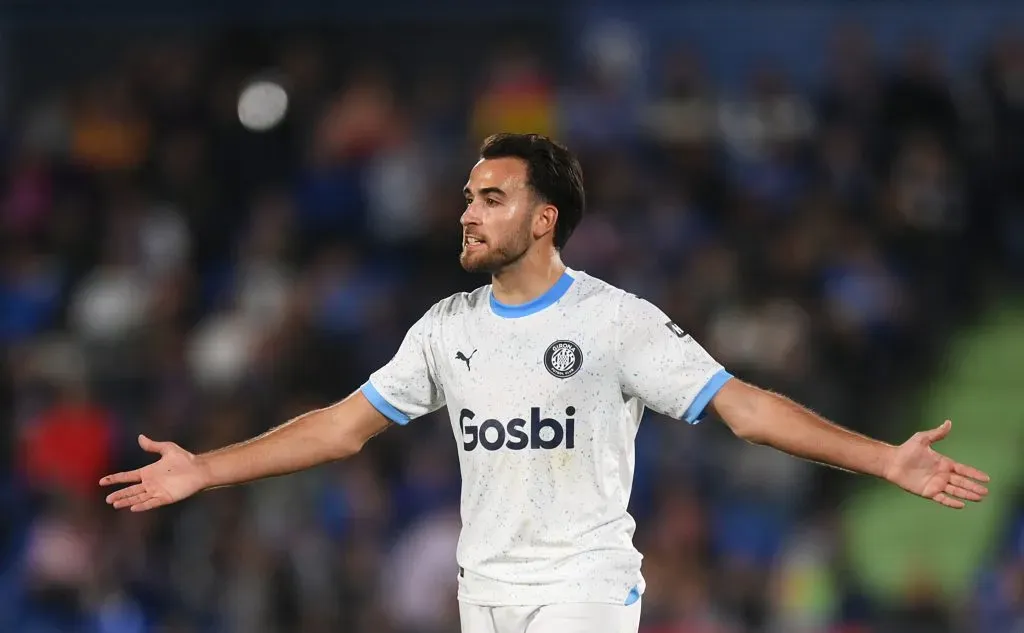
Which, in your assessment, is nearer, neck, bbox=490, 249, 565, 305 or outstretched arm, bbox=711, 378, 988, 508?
outstretched arm, bbox=711, 378, 988, 508

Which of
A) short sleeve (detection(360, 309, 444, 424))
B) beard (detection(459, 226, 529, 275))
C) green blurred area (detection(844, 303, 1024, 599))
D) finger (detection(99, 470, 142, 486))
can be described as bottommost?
green blurred area (detection(844, 303, 1024, 599))

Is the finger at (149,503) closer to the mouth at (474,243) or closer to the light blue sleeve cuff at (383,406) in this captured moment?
the light blue sleeve cuff at (383,406)

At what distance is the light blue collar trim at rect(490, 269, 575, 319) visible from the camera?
5.45m

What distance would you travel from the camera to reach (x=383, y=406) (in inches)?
223

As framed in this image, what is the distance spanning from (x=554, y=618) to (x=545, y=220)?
1.34 meters

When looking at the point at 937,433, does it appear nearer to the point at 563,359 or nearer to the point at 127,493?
the point at 563,359

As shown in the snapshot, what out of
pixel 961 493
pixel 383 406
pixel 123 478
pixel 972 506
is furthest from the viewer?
pixel 972 506

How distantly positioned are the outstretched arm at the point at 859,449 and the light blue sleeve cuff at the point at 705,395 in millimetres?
96

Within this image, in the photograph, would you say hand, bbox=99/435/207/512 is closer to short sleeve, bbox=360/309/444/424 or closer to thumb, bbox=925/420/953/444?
short sleeve, bbox=360/309/444/424

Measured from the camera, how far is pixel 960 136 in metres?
13.3

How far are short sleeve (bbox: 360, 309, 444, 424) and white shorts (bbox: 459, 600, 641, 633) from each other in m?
0.74

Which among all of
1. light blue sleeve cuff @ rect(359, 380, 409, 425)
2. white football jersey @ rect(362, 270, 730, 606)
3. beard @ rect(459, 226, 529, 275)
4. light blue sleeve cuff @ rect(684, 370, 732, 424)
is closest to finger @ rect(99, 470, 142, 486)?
light blue sleeve cuff @ rect(359, 380, 409, 425)

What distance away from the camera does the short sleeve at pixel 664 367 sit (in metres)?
5.26

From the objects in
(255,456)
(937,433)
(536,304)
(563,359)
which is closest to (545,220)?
(536,304)
